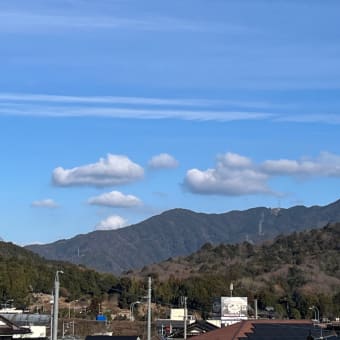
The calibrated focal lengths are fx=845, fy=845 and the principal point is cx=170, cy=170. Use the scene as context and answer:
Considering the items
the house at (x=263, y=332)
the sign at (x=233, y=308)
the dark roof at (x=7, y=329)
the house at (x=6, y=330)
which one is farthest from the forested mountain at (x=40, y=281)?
the dark roof at (x=7, y=329)

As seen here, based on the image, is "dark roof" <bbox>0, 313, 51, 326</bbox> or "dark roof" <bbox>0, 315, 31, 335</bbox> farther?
"dark roof" <bbox>0, 313, 51, 326</bbox>

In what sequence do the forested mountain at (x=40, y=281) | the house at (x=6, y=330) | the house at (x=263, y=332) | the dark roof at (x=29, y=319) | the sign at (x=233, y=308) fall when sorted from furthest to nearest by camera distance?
1. the forested mountain at (x=40, y=281)
2. the sign at (x=233, y=308)
3. the dark roof at (x=29, y=319)
4. the house at (x=263, y=332)
5. the house at (x=6, y=330)

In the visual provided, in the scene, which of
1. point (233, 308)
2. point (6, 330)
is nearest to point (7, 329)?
point (6, 330)

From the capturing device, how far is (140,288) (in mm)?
162000

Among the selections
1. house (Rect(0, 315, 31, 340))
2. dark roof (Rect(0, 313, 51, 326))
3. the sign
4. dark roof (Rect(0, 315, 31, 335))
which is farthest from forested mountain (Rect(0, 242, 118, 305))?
dark roof (Rect(0, 315, 31, 335))

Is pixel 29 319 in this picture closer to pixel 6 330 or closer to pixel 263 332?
pixel 263 332

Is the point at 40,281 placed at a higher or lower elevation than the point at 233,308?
higher

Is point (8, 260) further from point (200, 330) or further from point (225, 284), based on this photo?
point (200, 330)

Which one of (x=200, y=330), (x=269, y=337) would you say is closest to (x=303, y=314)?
(x=200, y=330)

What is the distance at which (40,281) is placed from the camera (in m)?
149

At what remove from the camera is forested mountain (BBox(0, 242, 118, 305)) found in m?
137

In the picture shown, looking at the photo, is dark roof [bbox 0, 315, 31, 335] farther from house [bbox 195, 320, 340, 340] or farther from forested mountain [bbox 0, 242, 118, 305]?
forested mountain [bbox 0, 242, 118, 305]

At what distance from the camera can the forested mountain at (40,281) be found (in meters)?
137

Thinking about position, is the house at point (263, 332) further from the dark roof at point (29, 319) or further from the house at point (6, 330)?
the dark roof at point (29, 319)
